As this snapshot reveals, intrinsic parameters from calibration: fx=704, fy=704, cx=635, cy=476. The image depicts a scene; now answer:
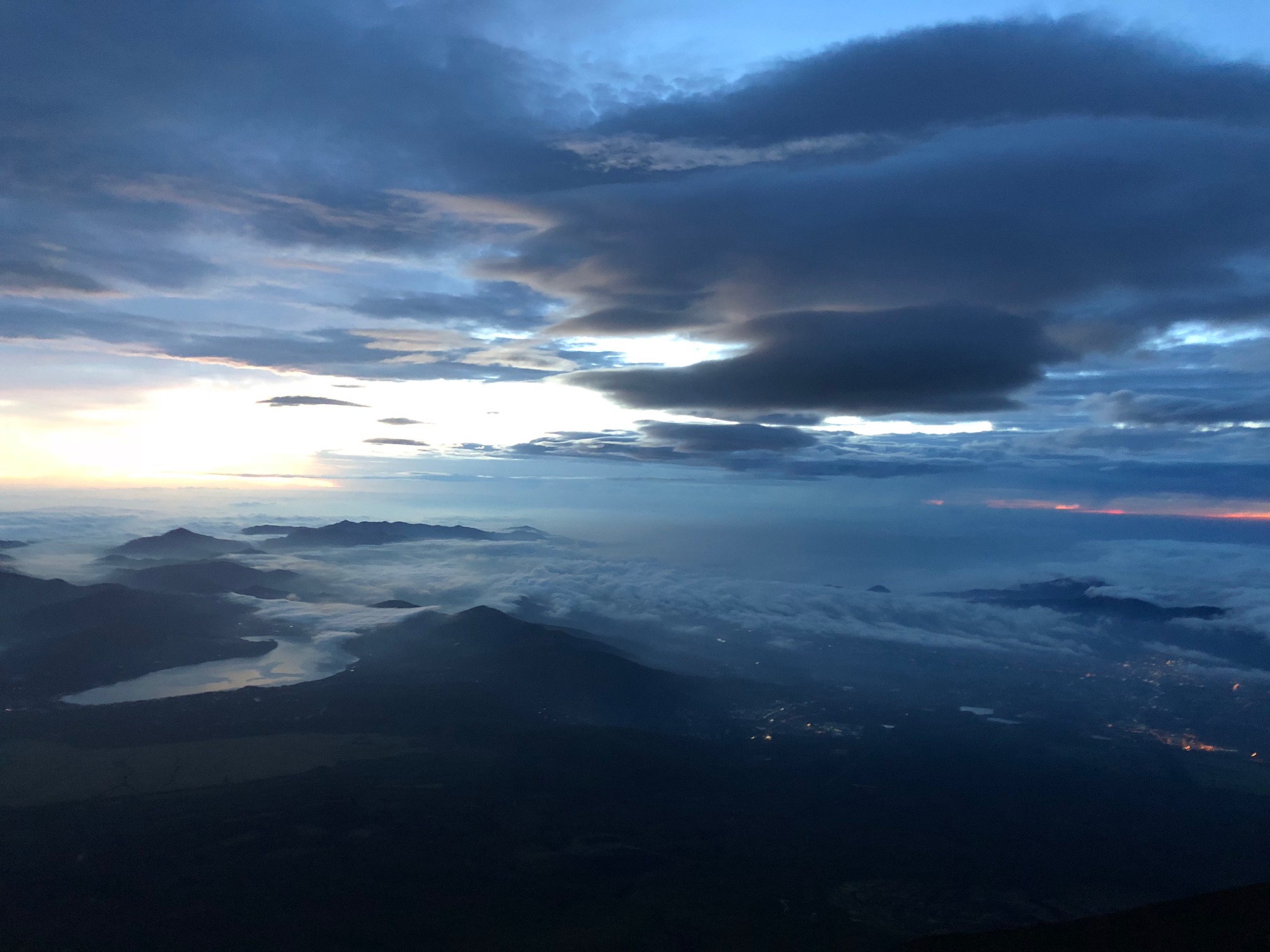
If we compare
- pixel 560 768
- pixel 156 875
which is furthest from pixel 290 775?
pixel 560 768

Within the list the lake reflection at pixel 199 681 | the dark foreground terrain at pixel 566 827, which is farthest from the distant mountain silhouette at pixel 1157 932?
the lake reflection at pixel 199 681

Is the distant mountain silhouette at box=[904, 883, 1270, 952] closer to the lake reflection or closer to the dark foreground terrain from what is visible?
the dark foreground terrain

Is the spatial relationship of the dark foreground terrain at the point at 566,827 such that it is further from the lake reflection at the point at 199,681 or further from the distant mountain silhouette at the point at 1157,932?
the lake reflection at the point at 199,681

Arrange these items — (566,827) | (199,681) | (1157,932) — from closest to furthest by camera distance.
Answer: (1157,932)
(566,827)
(199,681)

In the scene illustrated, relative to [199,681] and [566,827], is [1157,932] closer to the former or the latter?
[566,827]

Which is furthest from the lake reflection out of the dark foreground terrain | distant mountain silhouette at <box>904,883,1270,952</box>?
distant mountain silhouette at <box>904,883,1270,952</box>

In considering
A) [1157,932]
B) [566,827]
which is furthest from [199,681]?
[1157,932]

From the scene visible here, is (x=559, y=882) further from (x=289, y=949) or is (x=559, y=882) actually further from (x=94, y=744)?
(x=94, y=744)
